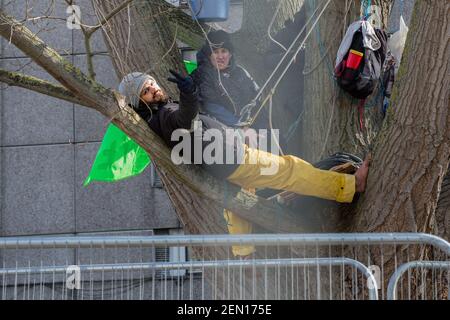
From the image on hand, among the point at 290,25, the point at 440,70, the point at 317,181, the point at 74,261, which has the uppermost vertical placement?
the point at 290,25

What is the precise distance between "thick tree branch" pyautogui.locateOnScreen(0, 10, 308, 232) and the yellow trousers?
Answer: 116 mm

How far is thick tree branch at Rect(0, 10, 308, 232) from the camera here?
6.29m

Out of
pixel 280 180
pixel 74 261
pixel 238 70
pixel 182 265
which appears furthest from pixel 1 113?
pixel 182 265

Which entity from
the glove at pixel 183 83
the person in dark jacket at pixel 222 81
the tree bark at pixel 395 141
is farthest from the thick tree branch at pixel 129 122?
the person in dark jacket at pixel 222 81

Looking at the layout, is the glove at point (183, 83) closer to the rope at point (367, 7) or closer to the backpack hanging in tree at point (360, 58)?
the backpack hanging in tree at point (360, 58)

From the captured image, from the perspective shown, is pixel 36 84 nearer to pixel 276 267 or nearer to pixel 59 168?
pixel 276 267

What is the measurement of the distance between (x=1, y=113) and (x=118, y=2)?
6.18m

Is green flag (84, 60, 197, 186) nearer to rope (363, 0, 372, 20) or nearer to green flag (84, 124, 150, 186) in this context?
green flag (84, 124, 150, 186)

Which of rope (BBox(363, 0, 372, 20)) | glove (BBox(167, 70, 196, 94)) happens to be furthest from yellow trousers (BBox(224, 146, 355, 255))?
rope (BBox(363, 0, 372, 20))

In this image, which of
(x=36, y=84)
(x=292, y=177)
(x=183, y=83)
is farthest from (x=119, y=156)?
(x=183, y=83)

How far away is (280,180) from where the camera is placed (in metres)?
6.43

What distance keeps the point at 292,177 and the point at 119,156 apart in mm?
2617
